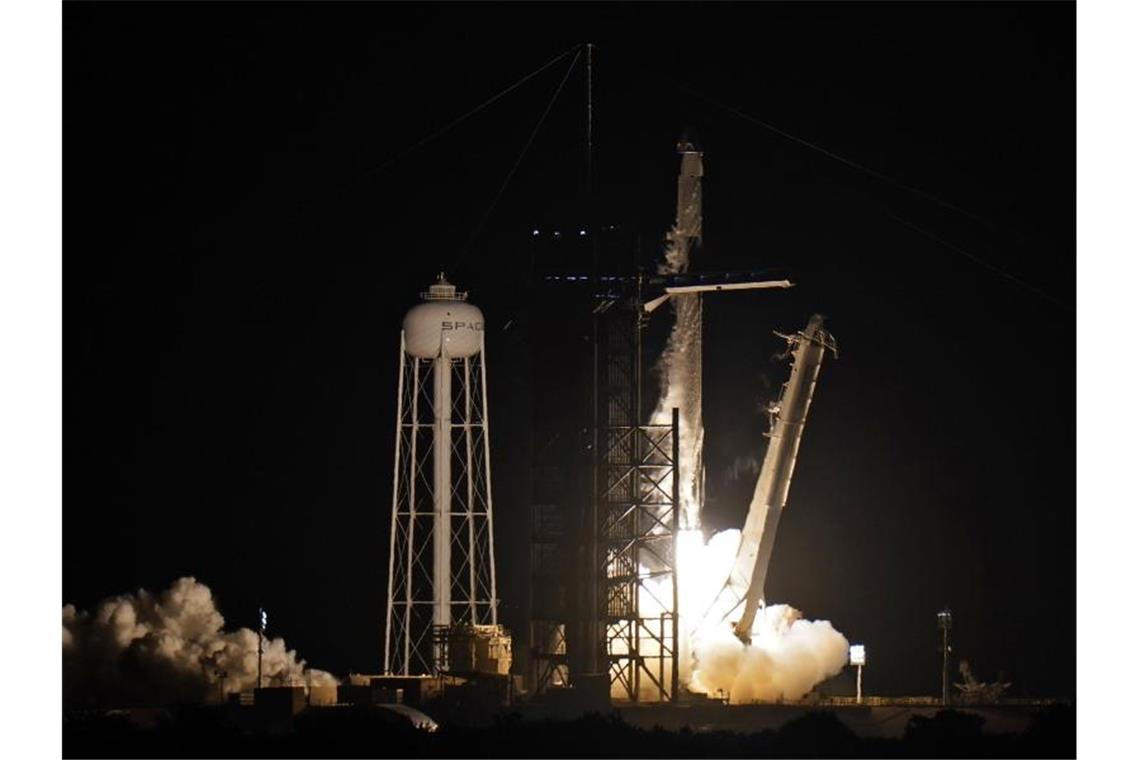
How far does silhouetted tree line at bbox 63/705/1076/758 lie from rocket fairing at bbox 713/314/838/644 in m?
6.06

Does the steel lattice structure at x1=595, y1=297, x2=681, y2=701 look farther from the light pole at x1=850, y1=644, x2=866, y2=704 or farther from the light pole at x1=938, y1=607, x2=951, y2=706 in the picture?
the light pole at x1=938, y1=607, x2=951, y2=706

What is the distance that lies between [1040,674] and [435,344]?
1715 centimetres

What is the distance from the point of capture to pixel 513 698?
245 ft

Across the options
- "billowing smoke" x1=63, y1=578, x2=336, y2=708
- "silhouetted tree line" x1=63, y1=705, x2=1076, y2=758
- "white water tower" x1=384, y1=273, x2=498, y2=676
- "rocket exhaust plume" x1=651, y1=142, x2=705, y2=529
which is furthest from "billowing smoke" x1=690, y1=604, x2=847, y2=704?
"billowing smoke" x1=63, y1=578, x2=336, y2=708

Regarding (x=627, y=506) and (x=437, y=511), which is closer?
(x=627, y=506)

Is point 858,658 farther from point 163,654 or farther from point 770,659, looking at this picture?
→ point 163,654

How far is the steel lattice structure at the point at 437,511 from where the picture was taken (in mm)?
78250

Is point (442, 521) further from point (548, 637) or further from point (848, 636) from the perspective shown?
point (848, 636)

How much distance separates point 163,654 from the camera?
78688mm

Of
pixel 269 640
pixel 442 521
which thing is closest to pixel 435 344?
pixel 442 521

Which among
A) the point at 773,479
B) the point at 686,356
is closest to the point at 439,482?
the point at 686,356

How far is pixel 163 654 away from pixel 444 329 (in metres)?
8.56

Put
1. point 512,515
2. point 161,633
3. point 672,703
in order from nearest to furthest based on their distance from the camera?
point 672,703 < point 161,633 < point 512,515

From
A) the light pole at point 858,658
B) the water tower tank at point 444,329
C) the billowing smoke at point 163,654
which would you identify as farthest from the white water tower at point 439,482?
the light pole at point 858,658
